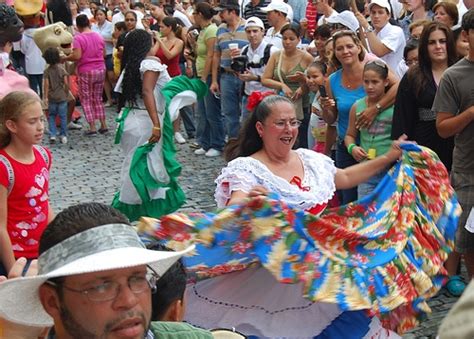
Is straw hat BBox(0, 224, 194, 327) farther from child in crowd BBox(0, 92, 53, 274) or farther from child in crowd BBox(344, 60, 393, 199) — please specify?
child in crowd BBox(344, 60, 393, 199)

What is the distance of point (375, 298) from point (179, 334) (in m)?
1.72

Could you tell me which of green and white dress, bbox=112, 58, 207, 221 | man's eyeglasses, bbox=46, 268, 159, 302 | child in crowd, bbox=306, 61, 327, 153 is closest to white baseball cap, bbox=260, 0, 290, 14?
child in crowd, bbox=306, 61, 327, 153

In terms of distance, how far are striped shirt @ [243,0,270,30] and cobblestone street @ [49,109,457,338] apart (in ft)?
6.50

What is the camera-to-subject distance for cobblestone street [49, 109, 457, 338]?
8.85m

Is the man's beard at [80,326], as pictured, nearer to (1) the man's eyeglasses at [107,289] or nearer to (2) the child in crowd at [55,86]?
(1) the man's eyeglasses at [107,289]

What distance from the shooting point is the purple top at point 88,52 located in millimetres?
12477

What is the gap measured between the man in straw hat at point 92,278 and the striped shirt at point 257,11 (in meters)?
8.93

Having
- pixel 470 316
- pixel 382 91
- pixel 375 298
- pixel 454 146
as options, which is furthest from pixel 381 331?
pixel 470 316

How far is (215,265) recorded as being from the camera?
4145 mm

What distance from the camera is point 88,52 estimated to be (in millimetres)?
12484

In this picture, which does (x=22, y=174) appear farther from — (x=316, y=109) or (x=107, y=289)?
(x=316, y=109)

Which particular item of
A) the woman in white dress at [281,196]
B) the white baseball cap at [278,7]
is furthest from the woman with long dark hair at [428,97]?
the white baseball cap at [278,7]

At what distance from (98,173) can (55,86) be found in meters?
2.20

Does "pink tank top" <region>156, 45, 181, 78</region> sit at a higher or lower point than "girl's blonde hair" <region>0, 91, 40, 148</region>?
lower
